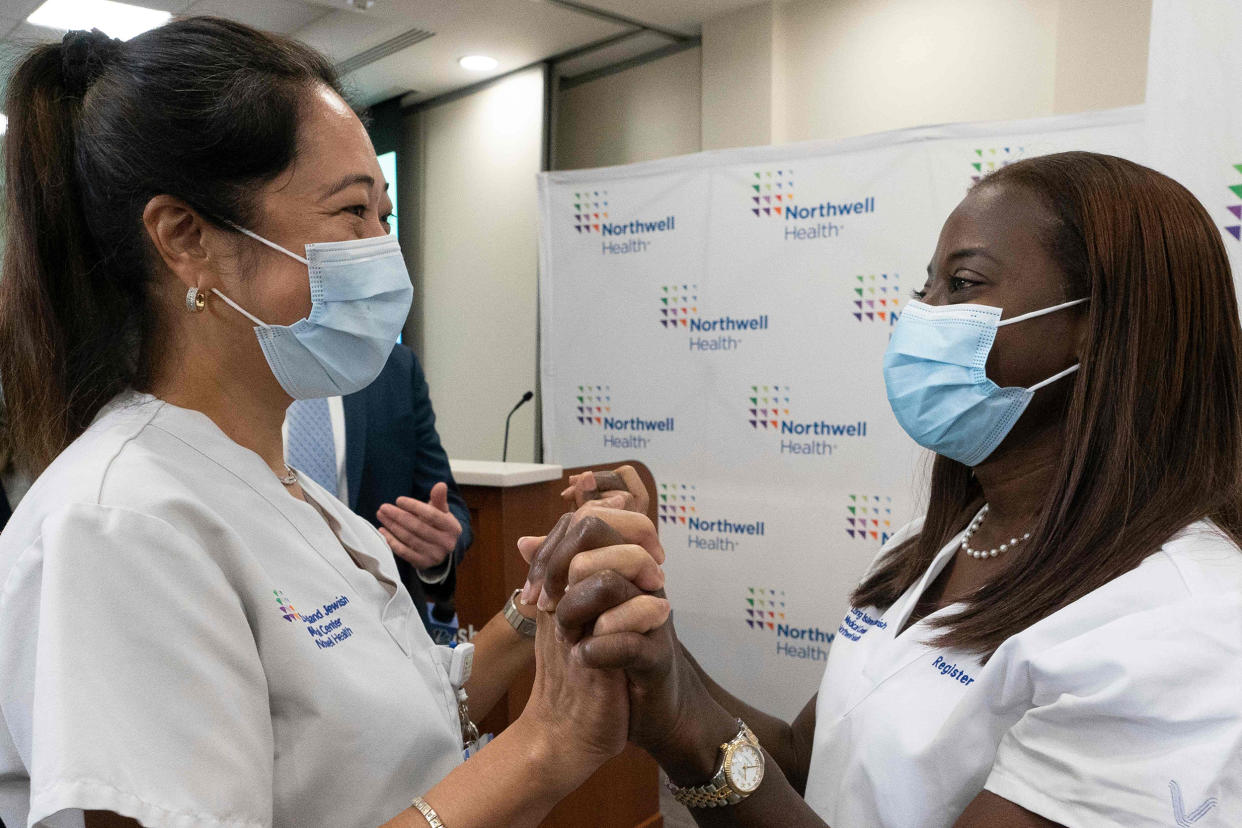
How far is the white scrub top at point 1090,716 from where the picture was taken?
92 centimetres

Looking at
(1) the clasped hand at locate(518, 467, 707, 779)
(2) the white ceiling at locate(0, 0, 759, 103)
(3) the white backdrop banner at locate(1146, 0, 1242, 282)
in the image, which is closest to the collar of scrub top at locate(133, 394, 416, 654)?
(1) the clasped hand at locate(518, 467, 707, 779)

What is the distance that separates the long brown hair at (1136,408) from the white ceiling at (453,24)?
395 centimetres

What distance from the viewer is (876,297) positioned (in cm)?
311

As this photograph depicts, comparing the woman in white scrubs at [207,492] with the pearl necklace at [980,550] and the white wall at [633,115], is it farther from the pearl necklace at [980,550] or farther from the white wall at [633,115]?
the white wall at [633,115]

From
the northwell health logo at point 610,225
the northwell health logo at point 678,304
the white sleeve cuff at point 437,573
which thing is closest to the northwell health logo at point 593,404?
the northwell health logo at point 678,304

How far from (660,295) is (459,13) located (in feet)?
7.25

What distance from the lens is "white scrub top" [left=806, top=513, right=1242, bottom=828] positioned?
916mm

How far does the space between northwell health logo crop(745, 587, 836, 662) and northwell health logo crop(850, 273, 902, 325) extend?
3.44 ft

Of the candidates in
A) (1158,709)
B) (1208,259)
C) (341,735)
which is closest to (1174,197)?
(1208,259)

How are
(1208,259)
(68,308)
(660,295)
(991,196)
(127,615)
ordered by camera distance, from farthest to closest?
(660,295)
(991,196)
(1208,259)
(68,308)
(127,615)

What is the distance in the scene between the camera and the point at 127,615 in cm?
78

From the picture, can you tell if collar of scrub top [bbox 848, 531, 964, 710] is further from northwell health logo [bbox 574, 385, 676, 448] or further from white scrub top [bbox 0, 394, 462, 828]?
northwell health logo [bbox 574, 385, 676, 448]

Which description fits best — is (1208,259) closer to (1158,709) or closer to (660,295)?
(1158,709)

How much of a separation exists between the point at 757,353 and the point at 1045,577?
2287mm
